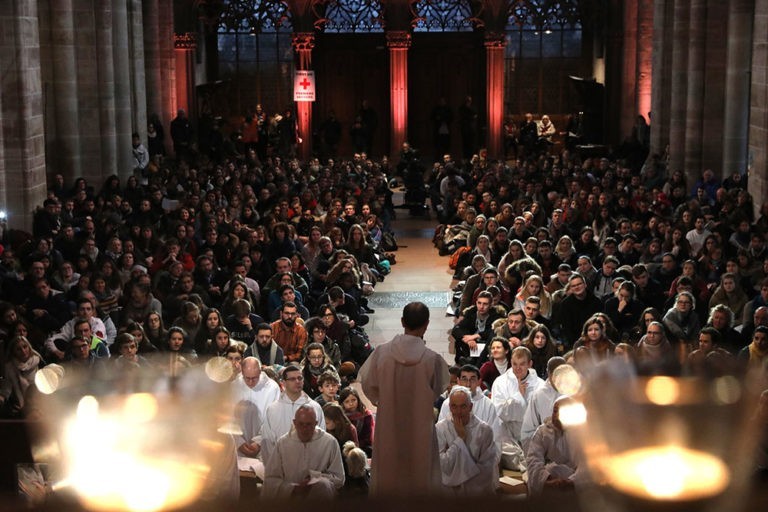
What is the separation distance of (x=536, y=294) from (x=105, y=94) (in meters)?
11.9

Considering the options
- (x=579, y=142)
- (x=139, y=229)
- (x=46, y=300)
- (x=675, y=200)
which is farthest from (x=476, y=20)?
(x=46, y=300)

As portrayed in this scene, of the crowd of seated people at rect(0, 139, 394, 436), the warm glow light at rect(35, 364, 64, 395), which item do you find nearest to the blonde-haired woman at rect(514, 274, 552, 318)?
the crowd of seated people at rect(0, 139, 394, 436)

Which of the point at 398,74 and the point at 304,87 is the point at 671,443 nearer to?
the point at 304,87

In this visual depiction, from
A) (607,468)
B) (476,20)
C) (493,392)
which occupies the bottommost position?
(493,392)

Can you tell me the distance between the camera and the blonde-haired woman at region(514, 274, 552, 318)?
13219mm

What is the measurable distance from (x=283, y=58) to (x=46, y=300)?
20.9 metres

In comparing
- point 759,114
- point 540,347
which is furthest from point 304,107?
point 540,347

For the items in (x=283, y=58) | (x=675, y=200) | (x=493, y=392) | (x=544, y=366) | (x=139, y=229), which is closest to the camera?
(x=493, y=392)

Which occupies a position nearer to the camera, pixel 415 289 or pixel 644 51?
pixel 415 289

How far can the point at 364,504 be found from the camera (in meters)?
1.78

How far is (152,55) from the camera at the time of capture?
2914 centimetres

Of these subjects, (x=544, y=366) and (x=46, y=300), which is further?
(x=46, y=300)

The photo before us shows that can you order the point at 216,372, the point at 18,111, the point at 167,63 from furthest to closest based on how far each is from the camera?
the point at 167,63, the point at 18,111, the point at 216,372

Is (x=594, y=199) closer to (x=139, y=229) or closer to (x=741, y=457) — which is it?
(x=139, y=229)
